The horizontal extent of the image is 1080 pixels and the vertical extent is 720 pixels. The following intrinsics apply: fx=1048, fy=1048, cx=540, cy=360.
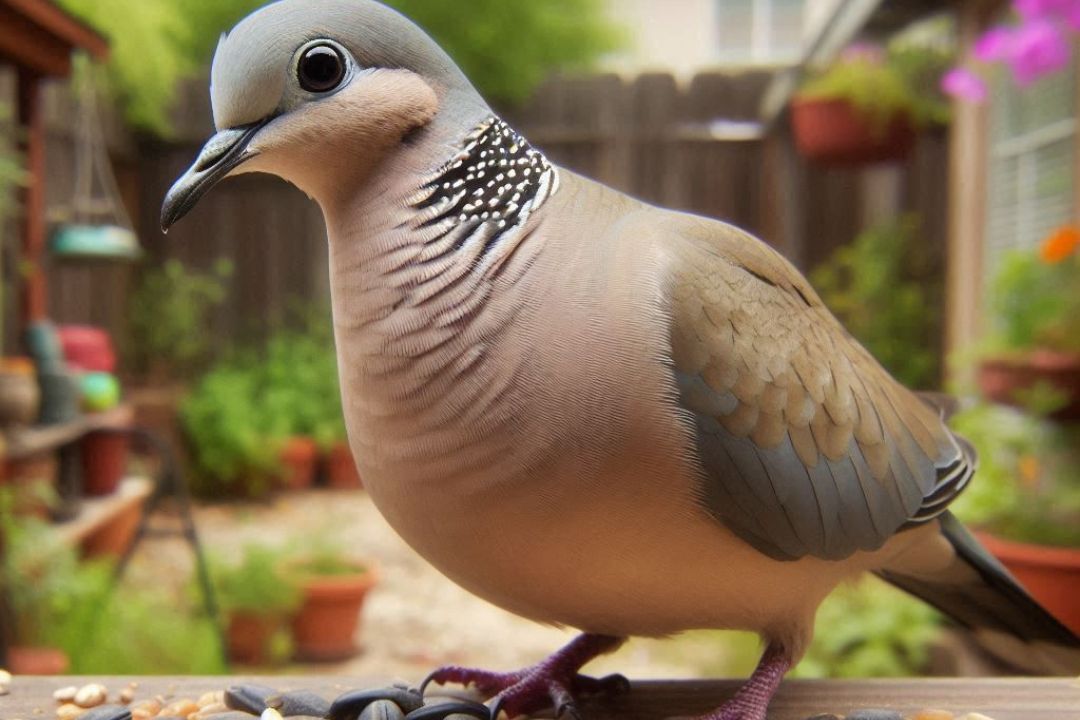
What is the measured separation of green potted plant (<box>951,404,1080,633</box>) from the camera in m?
2.01

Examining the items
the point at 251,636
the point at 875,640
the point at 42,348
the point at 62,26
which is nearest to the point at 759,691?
the point at 875,640

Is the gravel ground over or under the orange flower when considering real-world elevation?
under

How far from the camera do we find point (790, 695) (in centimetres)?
114

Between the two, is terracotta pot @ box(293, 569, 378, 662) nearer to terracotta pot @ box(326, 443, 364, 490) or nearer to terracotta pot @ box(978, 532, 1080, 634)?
terracotta pot @ box(326, 443, 364, 490)

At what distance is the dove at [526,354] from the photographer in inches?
33.6

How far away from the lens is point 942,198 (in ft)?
15.4

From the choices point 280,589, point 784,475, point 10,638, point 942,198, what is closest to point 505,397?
point 784,475

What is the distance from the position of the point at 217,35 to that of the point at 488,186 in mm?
4456

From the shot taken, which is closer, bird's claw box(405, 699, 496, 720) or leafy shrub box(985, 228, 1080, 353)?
bird's claw box(405, 699, 496, 720)

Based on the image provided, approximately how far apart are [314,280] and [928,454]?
191 inches

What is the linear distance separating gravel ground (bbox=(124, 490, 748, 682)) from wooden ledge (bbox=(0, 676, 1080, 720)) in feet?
4.45

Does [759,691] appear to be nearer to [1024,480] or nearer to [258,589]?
[1024,480]

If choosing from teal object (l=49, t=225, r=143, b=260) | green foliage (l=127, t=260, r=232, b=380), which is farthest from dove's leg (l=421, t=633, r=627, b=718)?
green foliage (l=127, t=260, r=232, b=380)

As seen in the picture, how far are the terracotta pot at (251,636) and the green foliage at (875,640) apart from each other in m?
1.63
